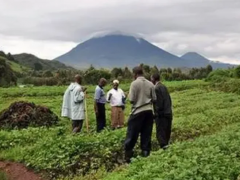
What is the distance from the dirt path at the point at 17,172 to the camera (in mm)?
11320

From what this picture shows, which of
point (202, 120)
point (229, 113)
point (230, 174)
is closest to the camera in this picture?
point (230, 174)

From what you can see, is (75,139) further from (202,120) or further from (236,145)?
(202,120)

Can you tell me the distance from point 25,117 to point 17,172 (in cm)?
708

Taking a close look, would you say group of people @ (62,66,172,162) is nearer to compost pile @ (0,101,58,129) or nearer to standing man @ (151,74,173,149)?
standing man @ (151,74,173,149)

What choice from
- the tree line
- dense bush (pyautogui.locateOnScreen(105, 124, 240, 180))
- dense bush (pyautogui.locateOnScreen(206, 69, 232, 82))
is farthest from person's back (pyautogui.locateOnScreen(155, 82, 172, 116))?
the tree line

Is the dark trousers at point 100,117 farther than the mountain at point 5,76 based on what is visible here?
No

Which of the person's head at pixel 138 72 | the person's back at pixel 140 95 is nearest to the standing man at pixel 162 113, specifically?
the person's back at pixel 140 95

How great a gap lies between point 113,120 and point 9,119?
14.7ft

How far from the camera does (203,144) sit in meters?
10.7

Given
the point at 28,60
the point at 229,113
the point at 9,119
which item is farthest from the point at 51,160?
the point at 28,60

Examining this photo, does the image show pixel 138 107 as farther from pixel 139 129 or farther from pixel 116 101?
pixel 116 101

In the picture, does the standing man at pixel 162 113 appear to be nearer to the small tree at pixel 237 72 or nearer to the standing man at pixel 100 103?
the standing man at pixel 100 103

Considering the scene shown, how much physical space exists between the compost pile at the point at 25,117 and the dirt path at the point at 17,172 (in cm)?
608

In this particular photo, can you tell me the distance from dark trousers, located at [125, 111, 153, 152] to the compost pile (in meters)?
7.91
